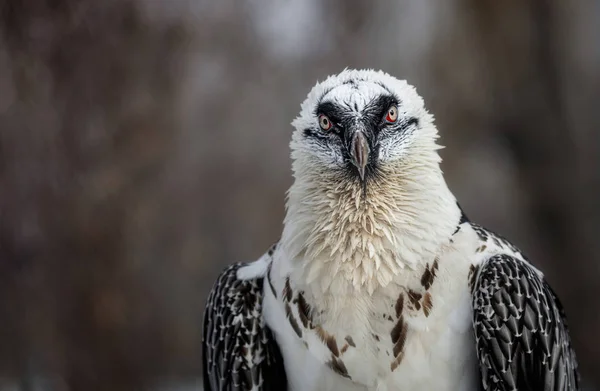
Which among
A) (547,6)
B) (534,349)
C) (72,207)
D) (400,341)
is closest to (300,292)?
(400,341)

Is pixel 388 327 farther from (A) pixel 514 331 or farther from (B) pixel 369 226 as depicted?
(A) pixel 514 331

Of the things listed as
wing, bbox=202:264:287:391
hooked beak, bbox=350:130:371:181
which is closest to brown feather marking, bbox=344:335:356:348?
wing, bbox=202:264:287:391

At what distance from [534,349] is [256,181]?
3.66 m

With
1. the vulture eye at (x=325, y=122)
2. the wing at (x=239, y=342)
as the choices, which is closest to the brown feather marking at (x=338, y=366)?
the wing at (x=239, y=342)

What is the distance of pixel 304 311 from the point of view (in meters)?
2.37

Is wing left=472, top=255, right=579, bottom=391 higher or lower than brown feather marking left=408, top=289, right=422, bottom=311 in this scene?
lower

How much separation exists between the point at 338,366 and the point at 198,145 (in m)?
3.71

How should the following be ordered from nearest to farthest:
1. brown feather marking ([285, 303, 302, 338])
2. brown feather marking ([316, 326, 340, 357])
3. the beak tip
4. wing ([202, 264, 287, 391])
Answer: the beak tip, brown feather marking ([316, 326, 340, 357]), brown feather marking ([285, 303, 302, 338]), wing ([202, 264, 287, 391])

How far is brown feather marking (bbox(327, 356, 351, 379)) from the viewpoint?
230 centimetres

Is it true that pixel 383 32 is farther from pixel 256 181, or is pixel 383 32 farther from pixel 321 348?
pixel 321 348

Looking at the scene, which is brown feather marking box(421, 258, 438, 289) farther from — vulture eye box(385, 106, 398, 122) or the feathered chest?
vulture eye box(385, 106, 398, 122)

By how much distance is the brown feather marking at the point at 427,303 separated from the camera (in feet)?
7.54

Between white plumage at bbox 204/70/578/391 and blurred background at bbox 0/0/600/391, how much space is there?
10.2ft

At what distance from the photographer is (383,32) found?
5.94 m
